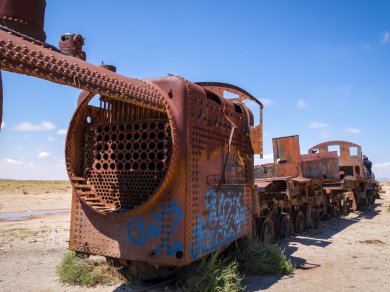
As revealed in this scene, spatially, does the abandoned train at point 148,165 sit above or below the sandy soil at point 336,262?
above

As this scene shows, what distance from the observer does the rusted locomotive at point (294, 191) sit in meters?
8.95

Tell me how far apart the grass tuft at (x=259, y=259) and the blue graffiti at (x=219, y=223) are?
0.37 m

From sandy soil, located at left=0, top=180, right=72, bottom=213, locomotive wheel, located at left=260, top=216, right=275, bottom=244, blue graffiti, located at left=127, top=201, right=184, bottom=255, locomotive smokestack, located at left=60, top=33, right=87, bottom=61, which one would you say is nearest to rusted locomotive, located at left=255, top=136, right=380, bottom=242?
locomotive wheel, located at left=260, top=216, right=275, bottom=244

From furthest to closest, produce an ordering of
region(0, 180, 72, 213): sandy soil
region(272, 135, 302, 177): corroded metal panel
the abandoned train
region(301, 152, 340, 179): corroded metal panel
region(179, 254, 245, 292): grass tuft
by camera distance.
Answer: region(0, 180, 72, 213): sandy soil, region(301, 152, 340, 179): corroded metal panel, region(272, 135, 302, 177): corroded metal panel, region(179, 254, 245, 292): grass tuft, the abandoned train

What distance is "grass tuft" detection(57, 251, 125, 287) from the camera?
5113 millimetres

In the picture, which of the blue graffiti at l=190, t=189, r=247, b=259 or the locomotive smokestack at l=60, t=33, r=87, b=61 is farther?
the blue graffiti at l=190, t=189, r=247, b=259

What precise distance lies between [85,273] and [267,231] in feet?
16.3

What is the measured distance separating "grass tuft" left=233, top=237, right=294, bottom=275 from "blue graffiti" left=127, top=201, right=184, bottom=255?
A: 6.77ft

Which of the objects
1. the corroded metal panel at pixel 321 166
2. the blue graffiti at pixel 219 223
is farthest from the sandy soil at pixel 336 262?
the corroded metal panel at pixel 321 166

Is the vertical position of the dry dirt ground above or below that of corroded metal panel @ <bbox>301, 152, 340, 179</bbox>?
below

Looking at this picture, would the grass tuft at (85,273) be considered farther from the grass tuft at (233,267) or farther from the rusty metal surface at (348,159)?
the rusty metal surface at (348,159)

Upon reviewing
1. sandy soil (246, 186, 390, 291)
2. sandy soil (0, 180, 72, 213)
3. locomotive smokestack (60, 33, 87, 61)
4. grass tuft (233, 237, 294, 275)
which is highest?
locomotive smokestack (60, 33, 87, 61)

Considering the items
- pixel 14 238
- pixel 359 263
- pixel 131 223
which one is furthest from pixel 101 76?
pixel 14 238

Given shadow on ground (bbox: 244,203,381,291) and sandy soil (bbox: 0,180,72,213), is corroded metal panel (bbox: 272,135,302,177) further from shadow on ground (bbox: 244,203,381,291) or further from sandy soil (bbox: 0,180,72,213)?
sandy soil (bbox: 0,180,72,213)
